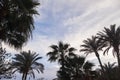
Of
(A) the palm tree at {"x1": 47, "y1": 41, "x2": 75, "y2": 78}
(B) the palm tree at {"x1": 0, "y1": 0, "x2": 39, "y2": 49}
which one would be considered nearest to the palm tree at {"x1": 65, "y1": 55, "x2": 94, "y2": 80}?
(A) the palm tree at {"x1": 47, "y1": 41, "x2": 75, "y2": 78}

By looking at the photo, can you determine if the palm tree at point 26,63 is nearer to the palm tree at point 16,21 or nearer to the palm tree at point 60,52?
the palm tree at point 60,52

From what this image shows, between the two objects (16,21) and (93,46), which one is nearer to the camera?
(16,21)

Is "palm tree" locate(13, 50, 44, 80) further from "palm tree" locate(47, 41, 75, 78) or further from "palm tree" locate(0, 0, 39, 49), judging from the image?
"palm tree" locate(0, 0, 39, 49)

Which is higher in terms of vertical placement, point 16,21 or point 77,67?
point 77,67

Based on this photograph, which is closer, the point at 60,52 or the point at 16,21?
the point at 16,21

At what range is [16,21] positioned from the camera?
1367cm

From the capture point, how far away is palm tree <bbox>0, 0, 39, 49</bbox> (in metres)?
12.1

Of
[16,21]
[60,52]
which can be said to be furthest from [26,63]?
[16,21]

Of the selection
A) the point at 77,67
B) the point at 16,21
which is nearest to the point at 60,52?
the point at 77,67

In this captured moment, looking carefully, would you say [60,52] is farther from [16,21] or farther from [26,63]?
[16,21]

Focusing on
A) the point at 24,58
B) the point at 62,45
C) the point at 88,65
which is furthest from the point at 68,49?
the point at 24,58

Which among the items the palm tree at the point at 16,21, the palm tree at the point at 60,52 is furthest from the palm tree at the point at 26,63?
the palm tree at the point at 16,21

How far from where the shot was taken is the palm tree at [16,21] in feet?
39.8

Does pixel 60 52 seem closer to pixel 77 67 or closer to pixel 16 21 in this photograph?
pixel 77 67
